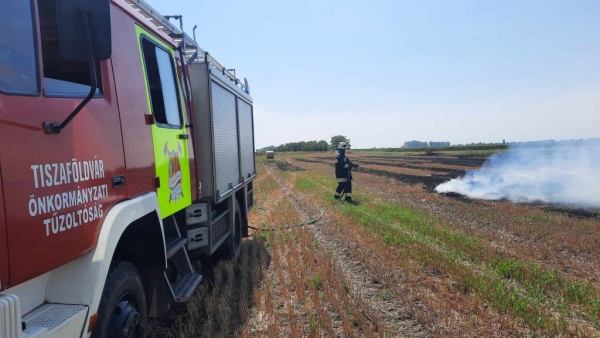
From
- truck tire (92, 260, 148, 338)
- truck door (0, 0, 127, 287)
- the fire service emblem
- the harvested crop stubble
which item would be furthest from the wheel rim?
the harvested crop stubble

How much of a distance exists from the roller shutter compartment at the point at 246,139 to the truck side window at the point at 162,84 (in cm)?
286

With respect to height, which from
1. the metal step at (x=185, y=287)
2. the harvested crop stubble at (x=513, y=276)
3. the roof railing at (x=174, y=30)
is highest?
the roof railing at (x=174, y=30)

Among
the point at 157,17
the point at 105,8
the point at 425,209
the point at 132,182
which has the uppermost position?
the point at 157,17

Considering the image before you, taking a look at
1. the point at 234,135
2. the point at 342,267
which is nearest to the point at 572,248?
the point at 342,267

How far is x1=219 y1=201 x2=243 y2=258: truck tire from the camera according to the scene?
6.73m

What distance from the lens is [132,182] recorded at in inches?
122

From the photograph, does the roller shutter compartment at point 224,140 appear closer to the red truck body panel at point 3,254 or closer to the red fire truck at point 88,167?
the red fire truck at point 88,167

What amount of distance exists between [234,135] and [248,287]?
2.43 meters

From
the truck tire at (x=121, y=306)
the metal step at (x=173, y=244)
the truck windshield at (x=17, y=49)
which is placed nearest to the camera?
the truck windshield at (x=17, y=49)

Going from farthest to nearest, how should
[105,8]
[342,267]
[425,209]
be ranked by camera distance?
1. [425,209]
2. [342,267]
3. [105,8]

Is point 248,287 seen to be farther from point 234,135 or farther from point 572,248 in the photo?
point 572,248

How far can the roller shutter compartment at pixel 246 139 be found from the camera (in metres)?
7.52

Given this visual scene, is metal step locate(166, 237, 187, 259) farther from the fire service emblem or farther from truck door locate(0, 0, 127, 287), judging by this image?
truck door locate(0, 0, 127, 287)

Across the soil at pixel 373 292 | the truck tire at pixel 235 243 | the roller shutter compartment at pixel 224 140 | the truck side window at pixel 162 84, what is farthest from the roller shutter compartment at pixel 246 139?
the truck side window at pixel 162 84
